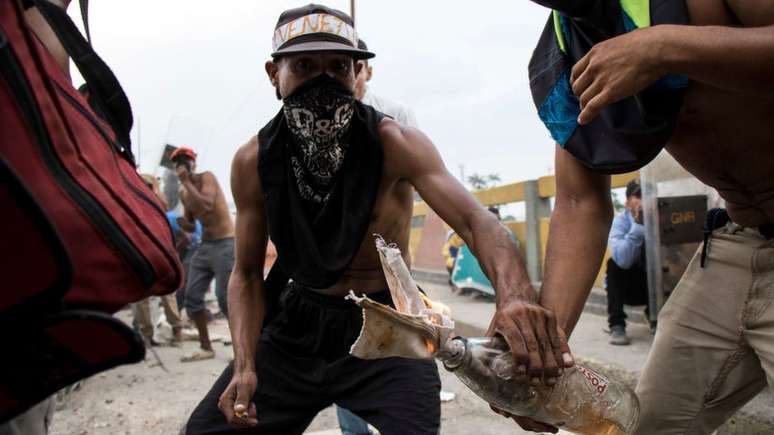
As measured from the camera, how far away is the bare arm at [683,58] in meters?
1.23

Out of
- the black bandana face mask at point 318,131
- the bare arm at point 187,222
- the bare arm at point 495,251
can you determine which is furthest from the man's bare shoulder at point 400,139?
the bare arm at point 187,222

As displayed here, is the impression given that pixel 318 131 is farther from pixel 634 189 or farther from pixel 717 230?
pixel 634 189

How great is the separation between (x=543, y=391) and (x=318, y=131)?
48.3 inches

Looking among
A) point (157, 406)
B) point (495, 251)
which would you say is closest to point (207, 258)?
point (157, 406)

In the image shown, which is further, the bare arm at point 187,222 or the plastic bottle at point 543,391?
the bare arm at point 187,222

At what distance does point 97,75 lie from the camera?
124 centimetres

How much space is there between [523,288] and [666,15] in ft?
2.38

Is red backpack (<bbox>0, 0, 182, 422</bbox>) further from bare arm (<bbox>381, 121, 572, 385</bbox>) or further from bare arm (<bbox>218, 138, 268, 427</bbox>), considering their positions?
bare arm (<bbox>218, 138, 268, 427</bbox>)

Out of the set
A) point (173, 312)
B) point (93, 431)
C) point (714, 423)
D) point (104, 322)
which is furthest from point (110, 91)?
point (173, 312)

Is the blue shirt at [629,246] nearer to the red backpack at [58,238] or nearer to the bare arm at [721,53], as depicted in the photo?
the bare arm at [721,53]

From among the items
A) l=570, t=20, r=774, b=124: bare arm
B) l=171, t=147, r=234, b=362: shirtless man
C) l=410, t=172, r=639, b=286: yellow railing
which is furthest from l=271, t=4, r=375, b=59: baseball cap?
l=410, t=172, r=639, b=286: yellow railing

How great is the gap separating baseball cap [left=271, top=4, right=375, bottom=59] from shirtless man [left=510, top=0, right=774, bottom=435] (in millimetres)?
889

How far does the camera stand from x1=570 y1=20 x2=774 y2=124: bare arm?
123cm

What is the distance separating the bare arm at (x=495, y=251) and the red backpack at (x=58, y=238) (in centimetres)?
77
